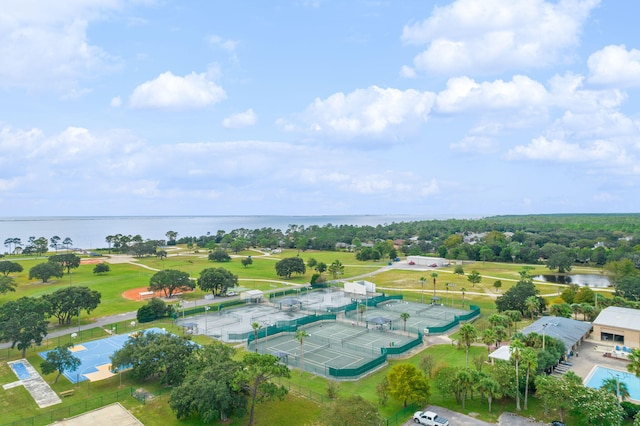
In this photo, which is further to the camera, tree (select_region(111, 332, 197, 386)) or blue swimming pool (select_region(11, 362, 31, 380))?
blue swimming pool (select_region(11, 362, 31, 380))

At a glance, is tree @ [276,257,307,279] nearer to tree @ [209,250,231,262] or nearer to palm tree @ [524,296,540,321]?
tree @ [209,250,231,262]

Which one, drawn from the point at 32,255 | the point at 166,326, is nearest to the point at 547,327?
the point at 166,326

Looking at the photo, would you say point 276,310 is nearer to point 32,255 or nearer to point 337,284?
point 337,284

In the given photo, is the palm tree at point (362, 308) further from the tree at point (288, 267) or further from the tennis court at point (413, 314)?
the tree at point (288, 267)

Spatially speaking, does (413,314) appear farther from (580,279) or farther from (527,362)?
(580,279)

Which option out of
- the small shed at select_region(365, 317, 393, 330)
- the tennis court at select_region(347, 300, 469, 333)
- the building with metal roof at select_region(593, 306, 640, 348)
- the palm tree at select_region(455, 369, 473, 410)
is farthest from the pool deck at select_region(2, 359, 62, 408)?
the building with metal roof at select_region(593, 306, 640, 348)

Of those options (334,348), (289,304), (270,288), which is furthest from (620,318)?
(270,288)

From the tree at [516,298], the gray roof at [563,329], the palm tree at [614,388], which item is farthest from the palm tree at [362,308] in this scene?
the palm tree at [614,388]
